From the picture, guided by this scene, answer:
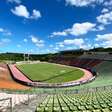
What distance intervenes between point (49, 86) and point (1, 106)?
21.2 metres

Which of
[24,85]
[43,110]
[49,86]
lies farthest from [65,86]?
[43,110]

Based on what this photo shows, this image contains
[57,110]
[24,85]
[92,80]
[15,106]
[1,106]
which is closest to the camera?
[57,110]

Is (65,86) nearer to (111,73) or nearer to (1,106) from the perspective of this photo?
(111,73)

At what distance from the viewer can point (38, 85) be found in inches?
1517

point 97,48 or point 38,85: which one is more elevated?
point 97,48

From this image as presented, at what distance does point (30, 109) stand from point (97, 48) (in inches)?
5984

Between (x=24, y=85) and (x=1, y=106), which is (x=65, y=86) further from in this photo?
(x=1, y=106)

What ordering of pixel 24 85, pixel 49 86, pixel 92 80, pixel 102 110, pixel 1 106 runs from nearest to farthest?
pixel 102 110 < pixel 1 106 < pixel 49 86 < pixel 24 85 < pixel 92 80

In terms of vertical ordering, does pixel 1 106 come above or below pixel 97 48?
below

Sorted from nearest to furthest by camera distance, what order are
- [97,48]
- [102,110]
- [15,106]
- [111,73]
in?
[102,110]
[15,106]
[111,73]
[97,48]

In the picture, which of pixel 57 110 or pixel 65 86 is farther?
pixel 65 86

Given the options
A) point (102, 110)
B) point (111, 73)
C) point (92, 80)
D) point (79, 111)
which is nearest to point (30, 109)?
point (79, 111)

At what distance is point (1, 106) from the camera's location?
1667 centimetres

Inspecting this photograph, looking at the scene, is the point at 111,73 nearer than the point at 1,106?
No
